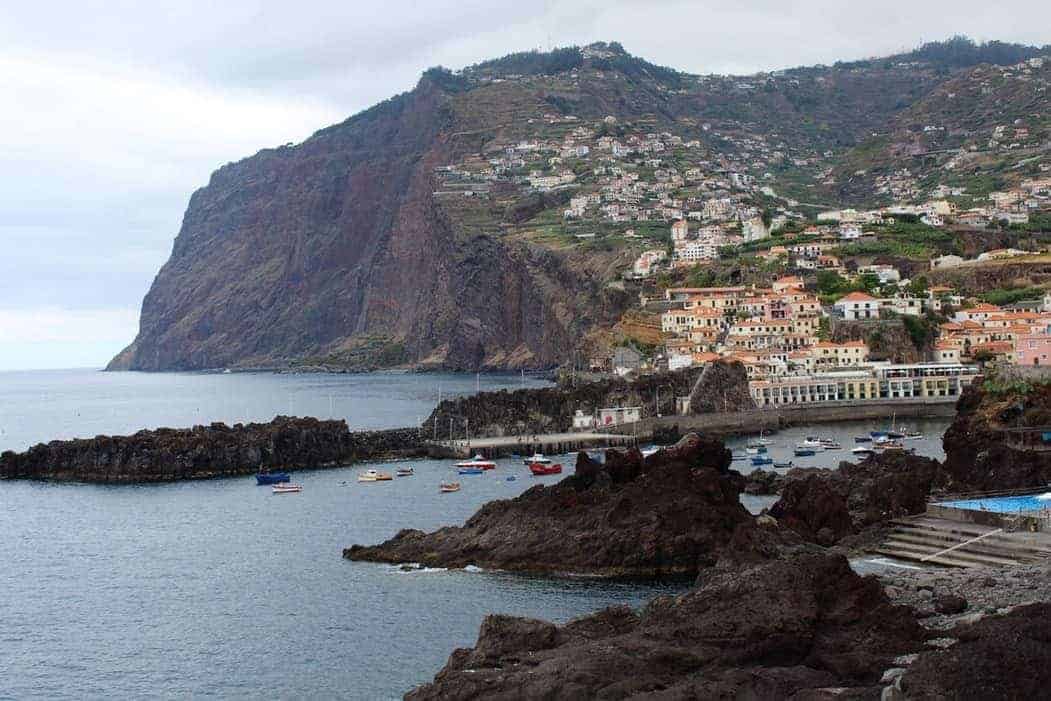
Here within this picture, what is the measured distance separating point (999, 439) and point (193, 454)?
5485cm

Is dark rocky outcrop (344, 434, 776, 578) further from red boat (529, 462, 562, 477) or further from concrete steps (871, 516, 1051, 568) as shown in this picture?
red boat (529, 462, 562, 477)

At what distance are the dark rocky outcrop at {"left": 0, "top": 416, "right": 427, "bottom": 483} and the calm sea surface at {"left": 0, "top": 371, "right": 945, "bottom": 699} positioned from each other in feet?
11.8

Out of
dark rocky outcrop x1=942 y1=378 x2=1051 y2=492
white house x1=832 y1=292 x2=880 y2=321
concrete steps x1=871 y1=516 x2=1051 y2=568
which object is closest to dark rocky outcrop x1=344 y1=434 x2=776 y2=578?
concrete steps x1=871 y1=516 x2=1051 y2=568

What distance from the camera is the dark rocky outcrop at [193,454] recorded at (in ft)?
288

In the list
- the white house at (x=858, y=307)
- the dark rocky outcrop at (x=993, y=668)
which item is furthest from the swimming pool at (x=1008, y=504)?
the white house at (x=858, y=307)

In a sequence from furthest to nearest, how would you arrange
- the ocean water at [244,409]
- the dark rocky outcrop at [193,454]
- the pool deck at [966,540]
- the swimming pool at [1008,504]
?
the ocean water at [244,409], the dark rocky outcrop at [193,454], the swimming pool at [1008,504], the pool deck at [966,540]

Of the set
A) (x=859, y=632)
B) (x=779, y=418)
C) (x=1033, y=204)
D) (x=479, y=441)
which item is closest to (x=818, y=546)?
(x=859, y=632)

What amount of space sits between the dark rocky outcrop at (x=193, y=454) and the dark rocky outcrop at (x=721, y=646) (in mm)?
60436

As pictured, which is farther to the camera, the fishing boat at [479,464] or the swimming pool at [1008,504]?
the fishing boat at [479,464]

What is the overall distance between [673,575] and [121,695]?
19101 mm

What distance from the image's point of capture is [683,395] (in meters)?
107

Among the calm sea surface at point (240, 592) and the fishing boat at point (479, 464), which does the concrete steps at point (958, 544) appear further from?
the fishing boat at point (479, 464)

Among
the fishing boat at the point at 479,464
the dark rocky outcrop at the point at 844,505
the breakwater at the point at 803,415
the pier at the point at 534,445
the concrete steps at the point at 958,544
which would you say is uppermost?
the breakwater at the point at 803,415

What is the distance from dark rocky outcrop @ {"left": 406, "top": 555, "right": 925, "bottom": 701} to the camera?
2486 centimetres
